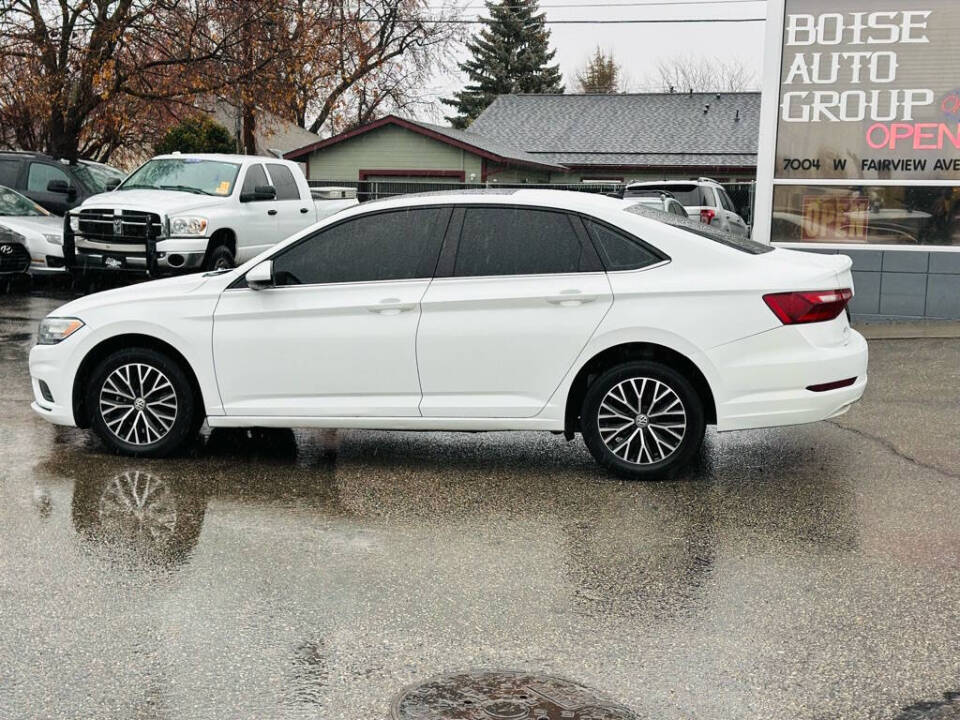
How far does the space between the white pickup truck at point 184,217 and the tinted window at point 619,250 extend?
30.6 ft

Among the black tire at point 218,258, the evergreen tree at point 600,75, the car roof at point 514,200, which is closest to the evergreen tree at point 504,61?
the evergreen tree at point 600,75

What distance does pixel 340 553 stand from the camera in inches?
222

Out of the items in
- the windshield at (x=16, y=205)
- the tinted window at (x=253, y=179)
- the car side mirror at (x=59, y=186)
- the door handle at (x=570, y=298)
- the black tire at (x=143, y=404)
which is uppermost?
the tinted window at (x=253, y=179)

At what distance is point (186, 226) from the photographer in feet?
50.6

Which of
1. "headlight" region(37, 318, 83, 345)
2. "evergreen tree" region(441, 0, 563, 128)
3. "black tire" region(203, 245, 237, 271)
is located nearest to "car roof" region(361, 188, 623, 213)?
"headlight" region(37, 318, 83, 345)

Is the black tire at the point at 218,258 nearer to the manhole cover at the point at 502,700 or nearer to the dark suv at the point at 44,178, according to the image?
the dark suv at the point at 44,178

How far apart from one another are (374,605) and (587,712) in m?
1.27

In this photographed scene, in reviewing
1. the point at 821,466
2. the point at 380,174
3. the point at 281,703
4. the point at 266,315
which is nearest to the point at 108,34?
the point at 380,174

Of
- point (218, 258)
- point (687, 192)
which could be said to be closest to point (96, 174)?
point (218, 258)

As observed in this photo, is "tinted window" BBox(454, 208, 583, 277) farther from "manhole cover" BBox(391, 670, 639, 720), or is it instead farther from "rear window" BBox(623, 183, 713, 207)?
"rear window" BBox(623, 183, 713, 207)

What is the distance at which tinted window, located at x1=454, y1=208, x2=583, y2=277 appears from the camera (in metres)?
7.12

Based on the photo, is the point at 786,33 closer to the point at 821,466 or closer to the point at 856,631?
the point at 821,466

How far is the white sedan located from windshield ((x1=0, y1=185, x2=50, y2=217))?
38.7 feet

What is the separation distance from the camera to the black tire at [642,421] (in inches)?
271
